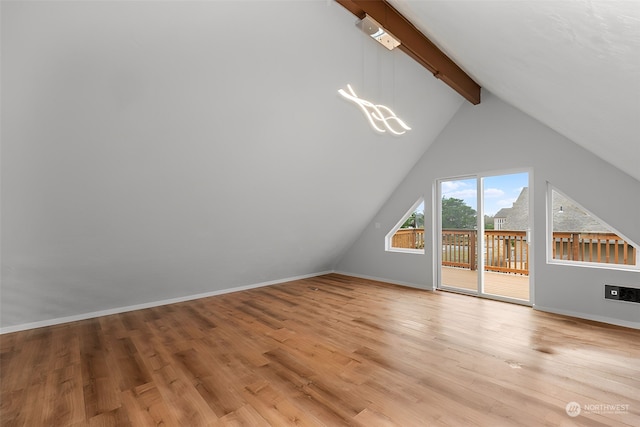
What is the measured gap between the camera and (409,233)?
5734mm

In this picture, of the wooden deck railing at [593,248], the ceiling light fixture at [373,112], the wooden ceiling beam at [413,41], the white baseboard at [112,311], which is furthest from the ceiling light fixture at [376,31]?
the white baseboard at [112,311]

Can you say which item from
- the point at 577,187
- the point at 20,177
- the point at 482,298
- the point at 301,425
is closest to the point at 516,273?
the point at 482,298

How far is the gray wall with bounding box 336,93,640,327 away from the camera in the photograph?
3.26m

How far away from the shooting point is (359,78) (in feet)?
10.5

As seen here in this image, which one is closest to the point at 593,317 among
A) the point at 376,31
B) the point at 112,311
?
the point at 376,31

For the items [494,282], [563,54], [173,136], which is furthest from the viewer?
[494,282]

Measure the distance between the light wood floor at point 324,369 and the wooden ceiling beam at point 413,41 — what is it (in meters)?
2.95

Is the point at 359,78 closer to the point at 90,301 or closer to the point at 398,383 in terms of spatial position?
the point at 398,383

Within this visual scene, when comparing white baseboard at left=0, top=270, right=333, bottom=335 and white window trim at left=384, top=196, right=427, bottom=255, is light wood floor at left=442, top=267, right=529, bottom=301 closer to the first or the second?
white window trim at left=384, top=196, right=427, bottom=255

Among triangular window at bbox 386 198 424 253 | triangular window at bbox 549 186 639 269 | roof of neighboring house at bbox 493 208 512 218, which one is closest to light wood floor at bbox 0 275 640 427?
triangular window at bbox 549 186 639 269

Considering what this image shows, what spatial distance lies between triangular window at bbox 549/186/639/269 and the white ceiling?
28.2 inches

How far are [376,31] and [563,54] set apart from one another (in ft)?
4.74

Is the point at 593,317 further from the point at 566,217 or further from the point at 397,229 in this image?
the point at 397,229

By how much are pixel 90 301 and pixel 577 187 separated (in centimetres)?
637
